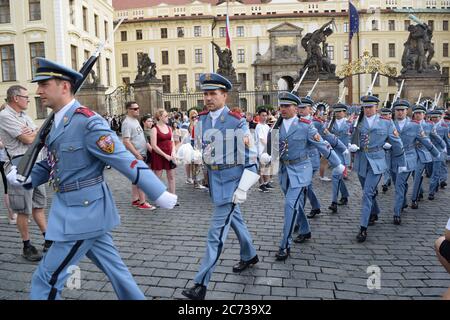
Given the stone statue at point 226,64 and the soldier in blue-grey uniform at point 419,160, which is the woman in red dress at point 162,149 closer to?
the soldier in blue-grey uniform at point 419,160

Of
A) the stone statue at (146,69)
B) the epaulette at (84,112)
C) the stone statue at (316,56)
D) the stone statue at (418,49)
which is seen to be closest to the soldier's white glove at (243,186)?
the epaulette at (84,112)

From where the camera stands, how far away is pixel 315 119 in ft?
31.8

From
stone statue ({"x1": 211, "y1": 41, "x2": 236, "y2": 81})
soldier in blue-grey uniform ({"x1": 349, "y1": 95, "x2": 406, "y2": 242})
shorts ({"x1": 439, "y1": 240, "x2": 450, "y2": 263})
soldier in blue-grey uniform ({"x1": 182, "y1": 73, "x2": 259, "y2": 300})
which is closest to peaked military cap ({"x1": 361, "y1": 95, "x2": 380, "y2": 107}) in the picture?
soldier in blue-grey uniform ({"x1": 349, "y1": 95, "x2": 406, "y2": 242})

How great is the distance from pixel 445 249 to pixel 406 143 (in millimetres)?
5257

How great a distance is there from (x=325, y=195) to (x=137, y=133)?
4.27 m

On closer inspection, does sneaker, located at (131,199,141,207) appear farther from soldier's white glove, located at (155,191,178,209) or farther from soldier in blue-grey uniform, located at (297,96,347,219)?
soldier's white glove, located at (155,191,178,209)

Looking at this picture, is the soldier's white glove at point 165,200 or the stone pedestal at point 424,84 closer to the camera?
the soldier's white glove at point 165,200

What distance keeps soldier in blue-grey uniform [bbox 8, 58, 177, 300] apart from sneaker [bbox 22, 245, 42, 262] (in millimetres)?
2473

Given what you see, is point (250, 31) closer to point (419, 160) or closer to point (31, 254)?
point (419, 160)

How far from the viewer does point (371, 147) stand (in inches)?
265

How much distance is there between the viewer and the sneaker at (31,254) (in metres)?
5.38

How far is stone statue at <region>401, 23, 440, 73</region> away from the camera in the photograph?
23.5 m

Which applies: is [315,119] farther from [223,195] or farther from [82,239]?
[82,239]

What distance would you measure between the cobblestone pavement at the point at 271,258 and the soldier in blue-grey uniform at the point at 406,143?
61cm
